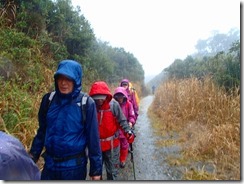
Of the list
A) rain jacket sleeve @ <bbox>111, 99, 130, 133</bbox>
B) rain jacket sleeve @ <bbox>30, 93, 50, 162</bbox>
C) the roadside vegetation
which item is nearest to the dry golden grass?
the roadside vegetation

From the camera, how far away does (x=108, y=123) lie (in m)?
2.50

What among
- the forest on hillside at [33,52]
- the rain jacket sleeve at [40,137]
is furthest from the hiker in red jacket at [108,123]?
the forest on hillside at [33,52]

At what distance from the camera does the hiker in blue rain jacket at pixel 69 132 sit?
1820 mm

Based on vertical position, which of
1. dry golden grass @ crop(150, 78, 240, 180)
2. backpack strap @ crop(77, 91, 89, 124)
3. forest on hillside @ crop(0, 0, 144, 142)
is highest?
forest on hillside @ crop(0, 0, 144, 142)

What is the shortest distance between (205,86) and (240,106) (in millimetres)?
835

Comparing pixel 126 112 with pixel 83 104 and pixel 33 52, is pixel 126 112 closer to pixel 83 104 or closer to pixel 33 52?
pixel 83 104

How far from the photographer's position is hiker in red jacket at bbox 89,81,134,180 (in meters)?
2.45

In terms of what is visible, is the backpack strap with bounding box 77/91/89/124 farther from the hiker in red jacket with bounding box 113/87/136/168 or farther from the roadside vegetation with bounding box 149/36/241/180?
the hiker in red jacket with bounding box 113/87/136/168

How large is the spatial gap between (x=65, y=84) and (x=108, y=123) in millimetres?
755

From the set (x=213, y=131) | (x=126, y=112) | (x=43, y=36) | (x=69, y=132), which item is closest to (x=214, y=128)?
(x=213, y=131)

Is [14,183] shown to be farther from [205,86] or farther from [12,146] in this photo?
[205,86]

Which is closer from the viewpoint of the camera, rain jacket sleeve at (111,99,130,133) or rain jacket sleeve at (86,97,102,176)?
rain jacket sleeve at (86,97,102,176)

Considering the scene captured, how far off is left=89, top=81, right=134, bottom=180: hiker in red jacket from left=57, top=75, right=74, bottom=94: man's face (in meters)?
0.57

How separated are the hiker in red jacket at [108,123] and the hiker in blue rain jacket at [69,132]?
0.58 meters
